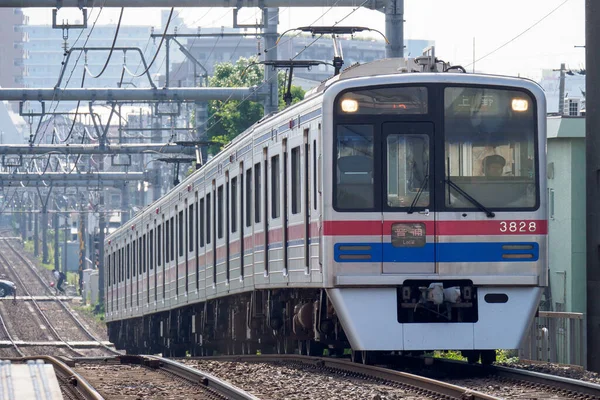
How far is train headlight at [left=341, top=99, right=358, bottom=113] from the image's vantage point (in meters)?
11.1

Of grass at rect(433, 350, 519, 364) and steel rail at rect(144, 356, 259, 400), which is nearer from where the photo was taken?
steel rail at rect(144, 356, 259, 400)

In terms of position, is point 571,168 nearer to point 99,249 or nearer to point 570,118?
point 570,118

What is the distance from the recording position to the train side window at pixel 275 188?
1344cm

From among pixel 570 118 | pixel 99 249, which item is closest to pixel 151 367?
pixel 570 118

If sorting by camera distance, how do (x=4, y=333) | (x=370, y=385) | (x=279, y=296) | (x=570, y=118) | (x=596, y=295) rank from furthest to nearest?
(x=4, y=333), (x=570, y=118), (x=279, y=296), (x=596, y=295), (x=370, y=385)

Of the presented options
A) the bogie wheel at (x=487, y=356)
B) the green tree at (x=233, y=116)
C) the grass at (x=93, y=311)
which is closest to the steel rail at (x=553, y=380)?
the bogie wheel at (x=487, y=356)

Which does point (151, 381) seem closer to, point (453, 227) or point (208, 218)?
point (453, 227)

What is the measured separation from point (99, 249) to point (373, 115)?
49.2 metres

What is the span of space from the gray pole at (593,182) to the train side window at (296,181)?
2.76 metres

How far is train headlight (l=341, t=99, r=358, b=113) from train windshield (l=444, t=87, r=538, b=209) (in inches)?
30.9

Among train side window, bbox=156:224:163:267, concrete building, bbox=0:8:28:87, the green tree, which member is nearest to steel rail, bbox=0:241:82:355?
the green tree

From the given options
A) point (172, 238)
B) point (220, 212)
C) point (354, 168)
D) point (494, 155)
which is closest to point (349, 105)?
point (354, 168)

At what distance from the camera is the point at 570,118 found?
27969 mm

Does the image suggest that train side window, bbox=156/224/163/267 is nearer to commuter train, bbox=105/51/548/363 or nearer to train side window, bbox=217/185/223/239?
train side window, bbox=217/185/223/239
